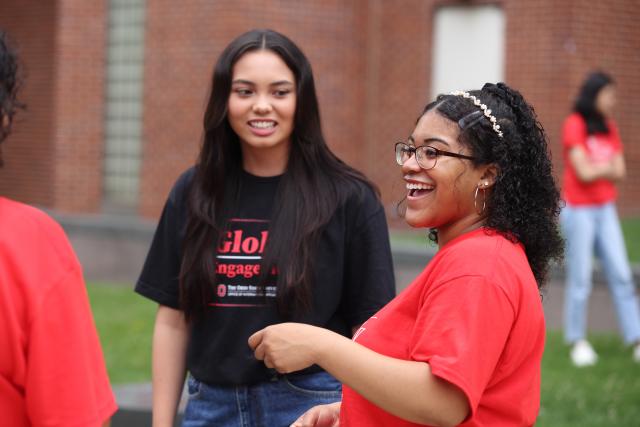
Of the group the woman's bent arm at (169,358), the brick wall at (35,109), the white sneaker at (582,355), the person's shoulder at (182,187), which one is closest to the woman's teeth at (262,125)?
the person's shoulder at (182,187)

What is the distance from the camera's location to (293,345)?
2244mm

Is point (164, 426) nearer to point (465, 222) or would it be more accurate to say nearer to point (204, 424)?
point (204, 424)

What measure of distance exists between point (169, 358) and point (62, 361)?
4.13ft

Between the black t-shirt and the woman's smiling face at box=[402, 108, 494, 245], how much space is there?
2.51 feet

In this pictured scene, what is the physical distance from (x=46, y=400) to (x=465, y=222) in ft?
3.24

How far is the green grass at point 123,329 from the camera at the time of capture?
24.1 feet

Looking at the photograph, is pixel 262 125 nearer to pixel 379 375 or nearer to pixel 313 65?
pixel 379 375

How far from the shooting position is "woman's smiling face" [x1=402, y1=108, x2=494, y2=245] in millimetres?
2316

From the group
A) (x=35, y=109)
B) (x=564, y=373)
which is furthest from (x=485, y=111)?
(x=35, y=109)

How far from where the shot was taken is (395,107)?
1464 cm

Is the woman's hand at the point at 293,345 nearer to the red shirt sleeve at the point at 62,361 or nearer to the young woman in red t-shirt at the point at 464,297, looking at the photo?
the young woman in red t-shirt at the point at 464,297

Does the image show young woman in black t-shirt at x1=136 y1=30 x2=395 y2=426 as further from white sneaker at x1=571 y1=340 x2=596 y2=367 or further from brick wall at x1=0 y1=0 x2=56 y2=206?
brick wall at x1=0 y1=0 x2=56 y2=206

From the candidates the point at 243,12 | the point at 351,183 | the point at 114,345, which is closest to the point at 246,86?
the point at 351,183

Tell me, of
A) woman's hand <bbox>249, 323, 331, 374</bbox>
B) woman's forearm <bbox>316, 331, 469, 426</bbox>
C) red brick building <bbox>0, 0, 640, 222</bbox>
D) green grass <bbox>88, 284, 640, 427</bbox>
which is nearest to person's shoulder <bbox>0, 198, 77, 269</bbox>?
woman's hand <bbox>249, 323, 331, 374</bbox>
